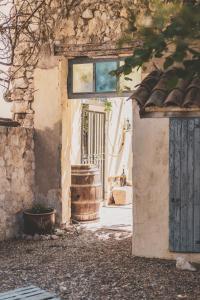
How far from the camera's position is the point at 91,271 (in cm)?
642

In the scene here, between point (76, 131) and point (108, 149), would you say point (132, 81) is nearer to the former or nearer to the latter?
point (76, 131)

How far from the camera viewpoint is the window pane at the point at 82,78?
9344 millimetres

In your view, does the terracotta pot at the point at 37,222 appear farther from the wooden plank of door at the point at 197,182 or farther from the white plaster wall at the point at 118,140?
the white plaster wall at the point at 118,140

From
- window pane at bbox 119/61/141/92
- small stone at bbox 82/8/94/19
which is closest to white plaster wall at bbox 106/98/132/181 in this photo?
window pane at bbox 119/61/141/92

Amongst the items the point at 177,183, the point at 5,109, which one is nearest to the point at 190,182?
the point at 177,183

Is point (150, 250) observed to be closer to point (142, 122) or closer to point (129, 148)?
point (142, 122)

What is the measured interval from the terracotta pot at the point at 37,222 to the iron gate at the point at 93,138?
3.15m

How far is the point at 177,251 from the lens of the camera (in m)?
6.75

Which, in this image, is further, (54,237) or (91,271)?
(54,237)

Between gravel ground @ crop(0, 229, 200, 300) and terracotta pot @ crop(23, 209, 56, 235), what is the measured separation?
0.31m

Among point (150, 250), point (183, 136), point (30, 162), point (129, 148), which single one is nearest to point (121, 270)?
point (150, 250)

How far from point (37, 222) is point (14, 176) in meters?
0.94

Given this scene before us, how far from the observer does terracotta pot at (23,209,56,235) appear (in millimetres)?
8453

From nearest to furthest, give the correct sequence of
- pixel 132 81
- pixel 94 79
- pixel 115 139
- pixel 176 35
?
pixel 176 35 → pixel 132 81 → pixel 94 79 → pixel 115 139
